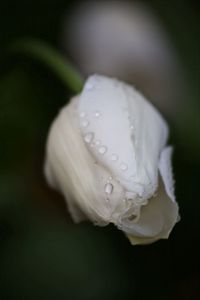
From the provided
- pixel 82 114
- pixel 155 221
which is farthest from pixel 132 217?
pixel 82 114

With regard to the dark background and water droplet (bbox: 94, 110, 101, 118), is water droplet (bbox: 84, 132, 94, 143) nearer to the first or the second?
water droplet (bbox: 94, 110, 101, 118)

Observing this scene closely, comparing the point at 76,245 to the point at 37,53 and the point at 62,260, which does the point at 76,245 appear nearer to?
the point at 62,260

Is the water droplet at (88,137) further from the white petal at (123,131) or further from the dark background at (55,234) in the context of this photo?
the dark background at (55,234)

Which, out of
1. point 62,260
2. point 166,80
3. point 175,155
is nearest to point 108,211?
point 62,260

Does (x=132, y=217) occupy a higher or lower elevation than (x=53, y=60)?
lower

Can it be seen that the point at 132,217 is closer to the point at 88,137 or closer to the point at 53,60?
the point at 88,137

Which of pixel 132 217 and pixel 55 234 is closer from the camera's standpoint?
pixel 132 217

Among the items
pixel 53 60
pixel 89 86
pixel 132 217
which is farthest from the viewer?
pixel 53 60
